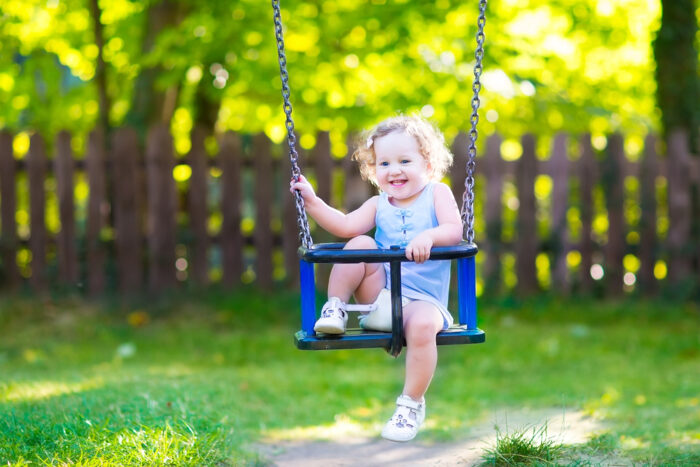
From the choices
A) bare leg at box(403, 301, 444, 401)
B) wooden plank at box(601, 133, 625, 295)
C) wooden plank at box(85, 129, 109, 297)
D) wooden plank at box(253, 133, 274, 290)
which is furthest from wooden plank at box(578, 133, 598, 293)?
bare leg at box(403, 301, 444, 401)

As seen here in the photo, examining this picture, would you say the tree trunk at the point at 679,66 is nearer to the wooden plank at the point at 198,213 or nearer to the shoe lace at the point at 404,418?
the wooden plank at the point at 198,213

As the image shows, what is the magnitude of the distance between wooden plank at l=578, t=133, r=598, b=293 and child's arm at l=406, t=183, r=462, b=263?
4914 millimetres

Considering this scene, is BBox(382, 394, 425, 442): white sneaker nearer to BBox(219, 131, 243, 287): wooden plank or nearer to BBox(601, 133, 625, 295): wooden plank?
BBox(219, 131, 243, 287): wooden plank

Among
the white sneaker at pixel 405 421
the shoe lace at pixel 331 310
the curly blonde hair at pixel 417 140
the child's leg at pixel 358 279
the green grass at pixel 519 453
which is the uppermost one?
the curly blonde hair at pixel 417 140

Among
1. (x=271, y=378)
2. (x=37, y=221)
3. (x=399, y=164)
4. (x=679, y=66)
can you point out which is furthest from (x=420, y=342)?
(x=679, y=66)

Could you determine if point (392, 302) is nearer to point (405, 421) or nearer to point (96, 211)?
point (405, 421)

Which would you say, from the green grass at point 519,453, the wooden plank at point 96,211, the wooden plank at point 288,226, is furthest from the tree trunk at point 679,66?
the green grass at point 519,453

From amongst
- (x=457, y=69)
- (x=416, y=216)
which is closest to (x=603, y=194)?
(x=457, y=69)

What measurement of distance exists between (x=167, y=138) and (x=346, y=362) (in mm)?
2933

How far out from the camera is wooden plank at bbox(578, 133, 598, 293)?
26.6ft

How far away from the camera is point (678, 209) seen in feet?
26.4

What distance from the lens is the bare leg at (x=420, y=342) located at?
3262 mm

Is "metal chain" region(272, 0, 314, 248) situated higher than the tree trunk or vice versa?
the tree trunk

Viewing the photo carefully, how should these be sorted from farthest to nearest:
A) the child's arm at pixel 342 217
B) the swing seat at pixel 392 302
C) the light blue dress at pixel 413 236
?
the child's arm at pixel 342 217 → the light blue dress at pixel 413 236 → the swing seat at pixel 392 302
